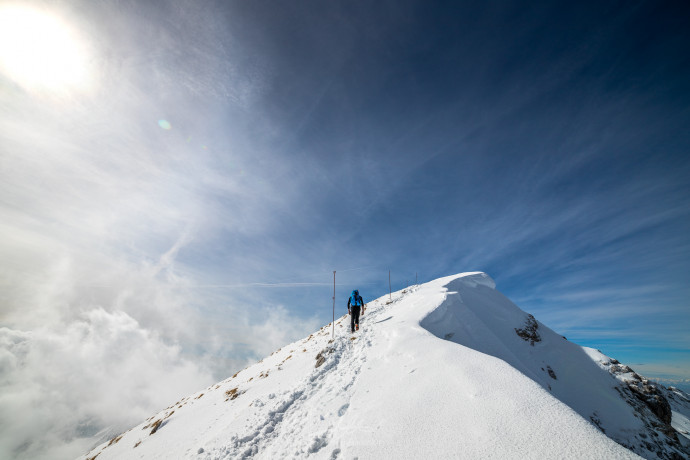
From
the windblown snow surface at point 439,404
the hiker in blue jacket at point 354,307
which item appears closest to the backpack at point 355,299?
the hiker in blue jacket at point 354,307

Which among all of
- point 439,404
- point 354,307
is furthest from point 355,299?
point 439,404

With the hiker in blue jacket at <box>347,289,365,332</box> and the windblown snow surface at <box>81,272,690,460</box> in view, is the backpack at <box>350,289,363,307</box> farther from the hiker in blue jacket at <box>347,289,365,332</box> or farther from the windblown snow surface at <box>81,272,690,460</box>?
the windblown snow surface at <box>81,272,690,460</box>

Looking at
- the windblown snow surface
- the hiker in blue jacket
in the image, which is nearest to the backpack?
the hiker in blue jacket

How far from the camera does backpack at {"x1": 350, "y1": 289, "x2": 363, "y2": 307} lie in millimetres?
19219

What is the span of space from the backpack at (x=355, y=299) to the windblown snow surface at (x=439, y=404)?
188 centimetres

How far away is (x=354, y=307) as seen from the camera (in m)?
19.0

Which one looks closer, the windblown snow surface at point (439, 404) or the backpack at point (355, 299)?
the windblown snow surface at point (439, 404)

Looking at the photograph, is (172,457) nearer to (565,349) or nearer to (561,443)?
(561,443)

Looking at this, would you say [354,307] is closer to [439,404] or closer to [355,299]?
[355,299]

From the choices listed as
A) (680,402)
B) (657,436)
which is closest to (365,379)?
(657,436)

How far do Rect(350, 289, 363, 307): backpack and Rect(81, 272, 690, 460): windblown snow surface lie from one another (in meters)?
1.88

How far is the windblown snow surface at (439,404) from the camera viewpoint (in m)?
5.79

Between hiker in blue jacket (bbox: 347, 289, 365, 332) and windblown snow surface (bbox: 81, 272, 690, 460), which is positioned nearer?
windblown snow surface (bbox: 81, 272, 690, 460)

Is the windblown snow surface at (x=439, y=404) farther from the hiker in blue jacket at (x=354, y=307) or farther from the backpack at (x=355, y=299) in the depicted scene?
the backpack at (x=355, y=299)
